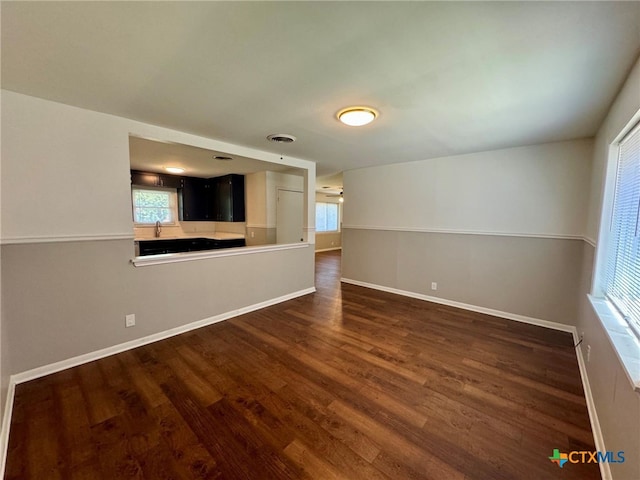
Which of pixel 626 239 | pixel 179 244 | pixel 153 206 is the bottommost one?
pixel 179 244

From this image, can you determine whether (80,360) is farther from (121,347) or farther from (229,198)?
(229,198)

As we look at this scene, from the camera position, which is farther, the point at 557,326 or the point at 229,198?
the point at 229,198

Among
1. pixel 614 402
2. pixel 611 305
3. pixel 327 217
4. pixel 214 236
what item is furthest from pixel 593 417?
pixel 327 217

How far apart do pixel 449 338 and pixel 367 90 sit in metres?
2.69

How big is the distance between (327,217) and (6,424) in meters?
8.90

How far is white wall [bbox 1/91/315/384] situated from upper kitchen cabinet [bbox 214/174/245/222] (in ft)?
8.42

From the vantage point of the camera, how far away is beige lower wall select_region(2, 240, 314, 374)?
2061mm

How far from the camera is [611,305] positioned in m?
1.88

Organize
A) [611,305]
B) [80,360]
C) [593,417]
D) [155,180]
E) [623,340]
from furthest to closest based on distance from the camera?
[155,180], [80,360], [611,305], [593,417], [623,340]

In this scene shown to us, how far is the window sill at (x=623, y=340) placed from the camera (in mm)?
1110

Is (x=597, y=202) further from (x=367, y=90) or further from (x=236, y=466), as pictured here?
(x=236, y=466)

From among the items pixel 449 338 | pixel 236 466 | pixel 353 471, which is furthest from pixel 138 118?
pixel 449 338

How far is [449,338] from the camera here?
2.90 metres

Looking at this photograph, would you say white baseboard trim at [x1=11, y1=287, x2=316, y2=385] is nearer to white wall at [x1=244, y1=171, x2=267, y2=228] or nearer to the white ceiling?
white wall at [x1=244, y1=171, x2=267, y2=228]
